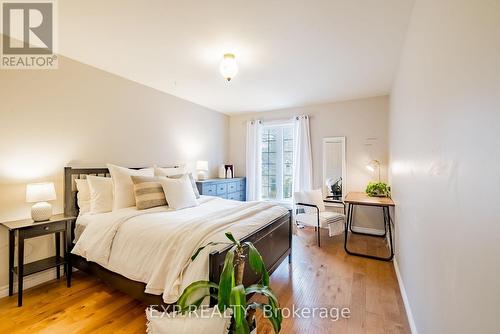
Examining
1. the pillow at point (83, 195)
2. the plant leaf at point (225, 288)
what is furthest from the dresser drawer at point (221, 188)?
the plant leaf at point (225, 288)

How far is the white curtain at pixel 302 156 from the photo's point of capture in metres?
4.65

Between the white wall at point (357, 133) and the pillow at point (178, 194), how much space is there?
2.79 metres

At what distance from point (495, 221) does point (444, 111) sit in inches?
25.3

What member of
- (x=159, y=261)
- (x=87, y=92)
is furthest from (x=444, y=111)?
(x=87, y=92)

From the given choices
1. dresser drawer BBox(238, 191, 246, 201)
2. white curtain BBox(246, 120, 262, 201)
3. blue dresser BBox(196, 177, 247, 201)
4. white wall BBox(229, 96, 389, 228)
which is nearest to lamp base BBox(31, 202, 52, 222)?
blue dresser BBox(196, 177, 247, 201)

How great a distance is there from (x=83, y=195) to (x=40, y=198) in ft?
1.39

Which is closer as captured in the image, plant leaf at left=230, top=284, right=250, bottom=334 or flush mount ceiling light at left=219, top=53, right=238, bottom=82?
plant leaf at left=230, top=284, right=250, bottom=334

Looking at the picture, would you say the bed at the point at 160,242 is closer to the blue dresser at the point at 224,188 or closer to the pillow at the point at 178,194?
the pillow at the point at 178,194

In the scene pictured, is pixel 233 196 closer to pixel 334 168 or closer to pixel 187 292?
pixel 334 168

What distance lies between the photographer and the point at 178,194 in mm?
2711

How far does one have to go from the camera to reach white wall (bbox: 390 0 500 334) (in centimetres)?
68

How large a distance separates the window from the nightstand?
12.0 feet

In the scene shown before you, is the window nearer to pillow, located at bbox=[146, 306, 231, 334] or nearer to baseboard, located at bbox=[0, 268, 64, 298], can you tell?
baseboard, located at bbox=[0, 268, 64, 298]

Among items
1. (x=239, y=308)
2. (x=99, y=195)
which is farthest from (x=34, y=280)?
(x=239, y=308)
